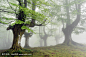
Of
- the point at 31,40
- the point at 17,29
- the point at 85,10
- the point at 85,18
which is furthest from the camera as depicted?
the point at 31,40

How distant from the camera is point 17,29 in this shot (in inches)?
316

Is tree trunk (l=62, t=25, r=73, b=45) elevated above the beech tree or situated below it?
below

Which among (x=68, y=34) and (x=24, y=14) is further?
(x=68, y=34)

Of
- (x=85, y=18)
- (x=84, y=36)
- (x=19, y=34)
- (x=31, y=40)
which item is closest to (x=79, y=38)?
(x=84, y=36)

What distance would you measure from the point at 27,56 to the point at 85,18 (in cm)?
1534

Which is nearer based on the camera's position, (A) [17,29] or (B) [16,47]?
(B) [16,47]

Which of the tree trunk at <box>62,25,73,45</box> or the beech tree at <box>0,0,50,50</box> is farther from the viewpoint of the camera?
the tree trunk at <box>62,25,73,45</box>

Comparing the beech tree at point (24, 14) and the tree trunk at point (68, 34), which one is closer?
the beech tree at point (24, 14)

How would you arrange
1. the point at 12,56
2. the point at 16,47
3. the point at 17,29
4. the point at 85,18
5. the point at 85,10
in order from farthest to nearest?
the point at 85,18
the point at 85,10
the point at 17,29
the point at 16,47
the point at 12,56

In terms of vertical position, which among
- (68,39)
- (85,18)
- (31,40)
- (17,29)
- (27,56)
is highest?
(85,18)

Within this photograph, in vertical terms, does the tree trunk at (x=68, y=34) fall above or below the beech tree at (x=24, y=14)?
below

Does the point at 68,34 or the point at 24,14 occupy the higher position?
the point at 24,14

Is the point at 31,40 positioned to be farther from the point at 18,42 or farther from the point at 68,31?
the point at 18,42

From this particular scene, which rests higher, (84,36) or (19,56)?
(19,56)
